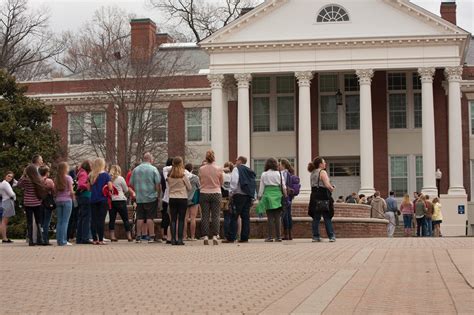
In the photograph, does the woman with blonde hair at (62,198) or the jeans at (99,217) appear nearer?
the woman with blonde hair at (62,198)

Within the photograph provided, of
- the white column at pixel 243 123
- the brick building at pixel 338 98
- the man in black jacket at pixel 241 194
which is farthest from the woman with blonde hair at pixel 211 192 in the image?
the white column at pixel 243 123

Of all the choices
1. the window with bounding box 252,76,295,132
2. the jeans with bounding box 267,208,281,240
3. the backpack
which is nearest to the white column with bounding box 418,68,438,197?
the window with bounding box 252,76,295,132

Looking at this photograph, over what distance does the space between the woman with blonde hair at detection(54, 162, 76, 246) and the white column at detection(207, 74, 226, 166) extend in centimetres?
2787

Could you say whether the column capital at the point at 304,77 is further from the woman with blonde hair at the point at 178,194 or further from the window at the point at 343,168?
the woman with blonde hair at the point at 178,194

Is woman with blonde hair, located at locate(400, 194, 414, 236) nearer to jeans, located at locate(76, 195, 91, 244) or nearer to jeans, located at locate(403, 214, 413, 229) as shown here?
jeans, located at locate(403, 214, 413, 229)

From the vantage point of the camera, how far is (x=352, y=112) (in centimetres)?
5094

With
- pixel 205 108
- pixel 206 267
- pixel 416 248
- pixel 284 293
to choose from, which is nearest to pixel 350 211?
pixel 416 248

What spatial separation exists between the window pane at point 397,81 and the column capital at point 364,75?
3747 mm

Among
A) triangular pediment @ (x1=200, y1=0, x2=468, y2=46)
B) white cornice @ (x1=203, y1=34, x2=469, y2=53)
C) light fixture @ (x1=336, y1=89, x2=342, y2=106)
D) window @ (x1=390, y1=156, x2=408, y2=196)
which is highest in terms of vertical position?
triangular pediment @ (x1=200, y1=0, x2=468, y2=46)

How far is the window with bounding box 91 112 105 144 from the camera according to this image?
51656mm

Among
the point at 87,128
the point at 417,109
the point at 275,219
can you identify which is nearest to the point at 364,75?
the point at 417,109

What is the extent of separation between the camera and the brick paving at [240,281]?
8891mm

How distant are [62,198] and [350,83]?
32852mm

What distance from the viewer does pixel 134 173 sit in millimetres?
20922
